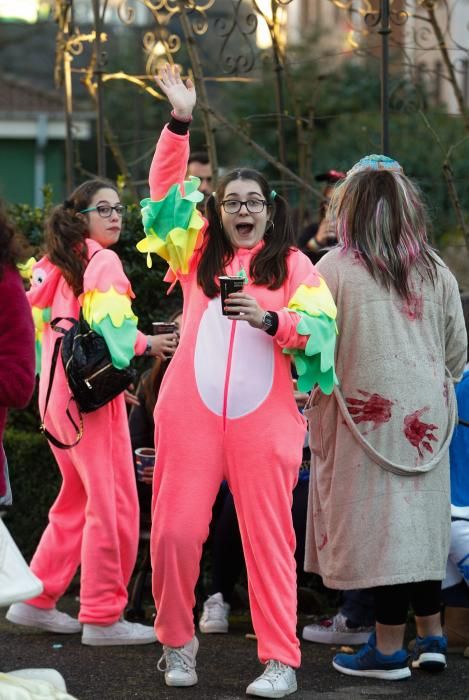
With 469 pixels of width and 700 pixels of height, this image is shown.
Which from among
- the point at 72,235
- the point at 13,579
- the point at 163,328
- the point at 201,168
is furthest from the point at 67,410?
the point at 201,168

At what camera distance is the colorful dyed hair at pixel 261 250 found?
5000 millimetres

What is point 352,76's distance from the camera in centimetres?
2438

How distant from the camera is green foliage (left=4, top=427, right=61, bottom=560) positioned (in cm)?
740

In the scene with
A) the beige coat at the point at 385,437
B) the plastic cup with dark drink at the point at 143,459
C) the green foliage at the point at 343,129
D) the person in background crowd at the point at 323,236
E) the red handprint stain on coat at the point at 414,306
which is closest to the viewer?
the beige coat at the point at 385,437

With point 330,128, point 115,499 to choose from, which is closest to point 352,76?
point 330,128

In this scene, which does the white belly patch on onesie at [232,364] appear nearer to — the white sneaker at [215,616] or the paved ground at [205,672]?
the paved ground at [205,672]

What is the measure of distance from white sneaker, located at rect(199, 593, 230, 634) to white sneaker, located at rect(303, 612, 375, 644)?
41 centimetres

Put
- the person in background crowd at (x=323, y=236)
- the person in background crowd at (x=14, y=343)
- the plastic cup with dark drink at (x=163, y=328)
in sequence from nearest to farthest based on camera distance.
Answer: the person in background crowd at (x=14, y=343)
the plastic cup with dark drink at (x=163, y=328)
the person in background crowd at (x=323, y=236)

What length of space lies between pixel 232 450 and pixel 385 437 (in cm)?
59

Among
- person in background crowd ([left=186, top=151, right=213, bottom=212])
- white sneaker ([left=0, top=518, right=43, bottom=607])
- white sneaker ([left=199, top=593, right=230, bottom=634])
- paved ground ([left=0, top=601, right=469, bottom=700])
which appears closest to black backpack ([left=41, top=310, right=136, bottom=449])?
paved ground ([left=0, top=601, right=469, bottom=700])

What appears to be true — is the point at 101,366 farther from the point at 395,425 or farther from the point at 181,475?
the point at 395,425

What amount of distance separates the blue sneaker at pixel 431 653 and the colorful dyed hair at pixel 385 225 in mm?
1373

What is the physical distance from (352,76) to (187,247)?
20.0 m

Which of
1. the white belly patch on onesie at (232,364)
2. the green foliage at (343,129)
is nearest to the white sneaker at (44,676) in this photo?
the white belly patch on onesie at (232,364)
